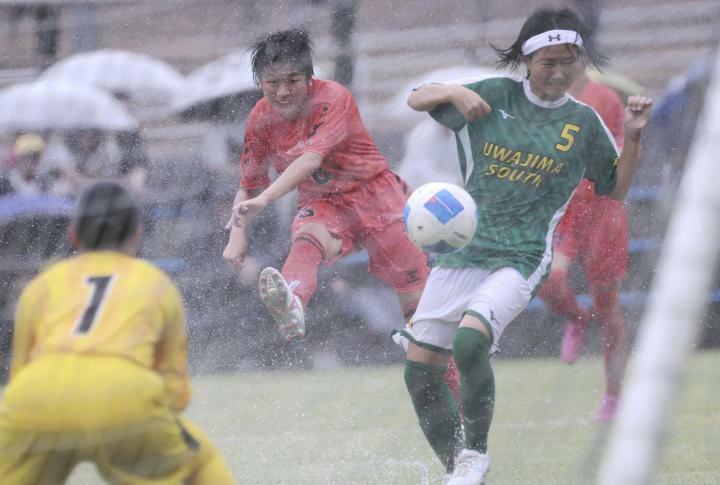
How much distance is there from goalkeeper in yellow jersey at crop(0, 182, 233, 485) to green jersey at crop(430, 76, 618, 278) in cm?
145

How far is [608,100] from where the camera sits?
5.69m

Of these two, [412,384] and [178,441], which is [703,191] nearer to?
[178,441]

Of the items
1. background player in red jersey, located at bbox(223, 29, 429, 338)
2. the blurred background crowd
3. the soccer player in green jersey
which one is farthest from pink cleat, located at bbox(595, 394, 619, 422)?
the soccer player in green jersey

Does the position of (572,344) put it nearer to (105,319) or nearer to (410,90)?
(410,90)

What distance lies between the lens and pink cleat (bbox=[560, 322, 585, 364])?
20.3 feet

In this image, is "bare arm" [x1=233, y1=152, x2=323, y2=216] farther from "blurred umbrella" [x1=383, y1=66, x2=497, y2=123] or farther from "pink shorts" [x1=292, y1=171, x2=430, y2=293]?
"blurred umbrella" [x1=383, y1=66, x2=497, y2=123]

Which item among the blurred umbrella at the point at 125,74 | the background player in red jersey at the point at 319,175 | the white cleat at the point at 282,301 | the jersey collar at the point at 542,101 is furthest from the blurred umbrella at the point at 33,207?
the jersey collar at the point at 542,101

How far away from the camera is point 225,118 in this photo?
7.17m

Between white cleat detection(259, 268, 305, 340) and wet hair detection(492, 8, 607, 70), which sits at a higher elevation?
wet hair detection(492, 8, 607, 70)

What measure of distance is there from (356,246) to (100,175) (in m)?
2.03

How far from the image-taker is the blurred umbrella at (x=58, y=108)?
6730mm

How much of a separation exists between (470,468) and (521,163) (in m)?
1.06

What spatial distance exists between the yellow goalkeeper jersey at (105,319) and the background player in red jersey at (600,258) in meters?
3.09

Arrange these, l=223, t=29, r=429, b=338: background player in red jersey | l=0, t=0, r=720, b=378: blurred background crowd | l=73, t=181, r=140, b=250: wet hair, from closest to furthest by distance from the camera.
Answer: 1. l=73, t=181, r=140, b=250: wet hair
2. l=223, t=29, r=429, b=338: background player in red jersey
3. l=0, t=0, r=720, b=378: blurred background crowd
